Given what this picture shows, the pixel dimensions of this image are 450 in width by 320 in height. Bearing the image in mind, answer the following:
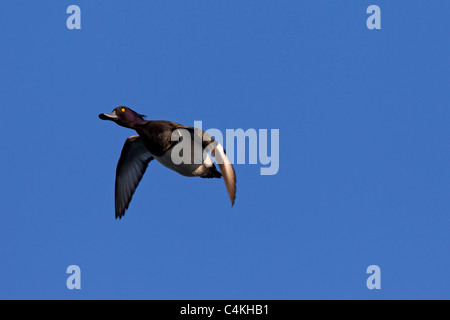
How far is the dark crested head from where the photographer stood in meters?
12.1

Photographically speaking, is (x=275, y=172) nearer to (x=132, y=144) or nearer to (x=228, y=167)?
(x=228, y=167)

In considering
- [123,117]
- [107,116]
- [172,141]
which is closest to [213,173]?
[172,141]

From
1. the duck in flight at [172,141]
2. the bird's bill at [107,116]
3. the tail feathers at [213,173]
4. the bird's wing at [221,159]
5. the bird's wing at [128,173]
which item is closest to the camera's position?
the bird's wing at [221,159]

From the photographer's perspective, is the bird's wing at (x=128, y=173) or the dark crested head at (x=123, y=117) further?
the bird's wing at (x=128, y=173)

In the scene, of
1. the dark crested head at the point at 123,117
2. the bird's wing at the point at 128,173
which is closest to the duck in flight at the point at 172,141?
the dark crested head at the point at 123,117

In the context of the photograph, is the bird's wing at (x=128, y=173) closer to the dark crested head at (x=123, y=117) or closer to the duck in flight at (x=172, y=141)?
the duck in flight at (x=172, y=141)

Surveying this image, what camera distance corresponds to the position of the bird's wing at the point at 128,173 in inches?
550

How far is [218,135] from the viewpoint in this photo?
1166cm

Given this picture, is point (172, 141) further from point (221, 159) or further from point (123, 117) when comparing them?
point (221, 159)

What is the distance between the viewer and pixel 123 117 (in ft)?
39.8


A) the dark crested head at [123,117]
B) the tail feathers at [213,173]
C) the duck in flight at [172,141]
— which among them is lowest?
the tail feathers at [213,173]

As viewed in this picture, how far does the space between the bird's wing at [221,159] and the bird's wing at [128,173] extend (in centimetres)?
252

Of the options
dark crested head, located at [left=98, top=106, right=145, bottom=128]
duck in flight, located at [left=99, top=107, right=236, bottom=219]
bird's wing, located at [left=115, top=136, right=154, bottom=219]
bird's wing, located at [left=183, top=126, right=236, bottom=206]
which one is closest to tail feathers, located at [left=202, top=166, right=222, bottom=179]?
duck in flight, located at [left=99, top=107, right=236, bottom=219]
